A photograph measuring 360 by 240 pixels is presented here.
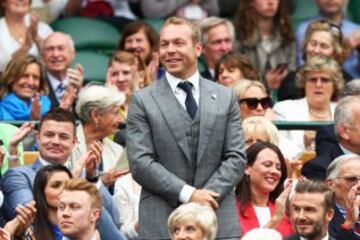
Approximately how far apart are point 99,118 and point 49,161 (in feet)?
3.22

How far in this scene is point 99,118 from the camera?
14305 millimetres

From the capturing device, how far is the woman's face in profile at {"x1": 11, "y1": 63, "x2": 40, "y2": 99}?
50.6ft

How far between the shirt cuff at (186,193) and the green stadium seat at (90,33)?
599cm

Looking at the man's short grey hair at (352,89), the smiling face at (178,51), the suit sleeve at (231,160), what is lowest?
the man's short grey hair at (352,89)

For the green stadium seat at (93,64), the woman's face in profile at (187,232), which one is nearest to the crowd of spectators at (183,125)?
the woman's face in profile at (187,232)

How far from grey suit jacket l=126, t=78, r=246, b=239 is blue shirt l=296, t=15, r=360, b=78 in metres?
5.21

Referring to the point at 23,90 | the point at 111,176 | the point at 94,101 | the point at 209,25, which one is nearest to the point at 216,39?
the point at 209,25

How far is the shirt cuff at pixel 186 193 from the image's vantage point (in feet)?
38.6

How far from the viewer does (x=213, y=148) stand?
11969mm

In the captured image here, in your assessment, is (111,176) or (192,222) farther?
(111,176)

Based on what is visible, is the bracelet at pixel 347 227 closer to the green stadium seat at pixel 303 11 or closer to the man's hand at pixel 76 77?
the man's hand at pixel 76 77

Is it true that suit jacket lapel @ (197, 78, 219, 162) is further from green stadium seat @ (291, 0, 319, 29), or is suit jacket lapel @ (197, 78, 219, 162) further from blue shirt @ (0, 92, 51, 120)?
green stadium seat @ (291, 0, 319, 29)

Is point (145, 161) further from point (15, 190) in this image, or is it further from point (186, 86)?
point (15, 190)

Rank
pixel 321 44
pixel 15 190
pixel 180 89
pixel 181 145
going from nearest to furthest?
pixel 181 145 → pixel 180 89 → pixel 15 190 → pixel 321 44
